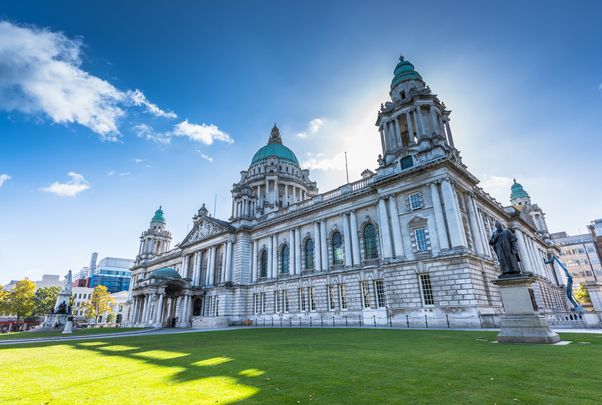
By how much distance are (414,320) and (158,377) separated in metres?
23.0

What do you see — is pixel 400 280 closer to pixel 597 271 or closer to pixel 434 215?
pixel 434 215

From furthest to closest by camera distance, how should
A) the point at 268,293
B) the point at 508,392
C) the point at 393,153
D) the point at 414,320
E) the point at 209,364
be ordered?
the point at 268,293 → the point at 393,153 → the point at 414,320 → the point at 209,364 → the point at 508,392

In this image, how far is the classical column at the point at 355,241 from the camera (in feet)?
110

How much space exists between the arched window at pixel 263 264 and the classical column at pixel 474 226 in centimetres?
2685

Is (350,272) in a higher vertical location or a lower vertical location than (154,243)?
lower

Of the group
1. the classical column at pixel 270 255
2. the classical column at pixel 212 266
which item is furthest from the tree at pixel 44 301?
the classical column at pixel 270 255

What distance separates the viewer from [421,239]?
2828 centimetres

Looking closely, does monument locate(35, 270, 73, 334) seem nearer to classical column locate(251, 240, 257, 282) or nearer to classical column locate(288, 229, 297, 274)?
classical column locate(251, 240, 257, 282)

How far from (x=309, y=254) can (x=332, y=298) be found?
6.77 meters

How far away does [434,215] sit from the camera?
1088 inches

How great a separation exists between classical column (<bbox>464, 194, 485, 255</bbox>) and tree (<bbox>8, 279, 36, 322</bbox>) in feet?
271

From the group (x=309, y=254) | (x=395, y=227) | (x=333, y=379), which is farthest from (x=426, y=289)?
(x=333, y=379)

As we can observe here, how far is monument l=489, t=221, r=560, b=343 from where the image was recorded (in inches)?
480

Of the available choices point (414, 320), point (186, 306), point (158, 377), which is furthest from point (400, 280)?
point (186, 306)
